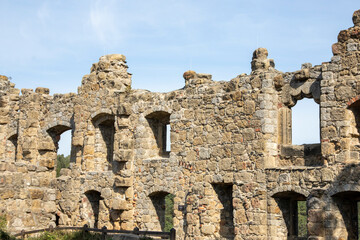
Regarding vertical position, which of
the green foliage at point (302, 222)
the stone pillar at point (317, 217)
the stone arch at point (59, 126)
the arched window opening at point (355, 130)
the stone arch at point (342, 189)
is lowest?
the green foliage at point (302, 222)

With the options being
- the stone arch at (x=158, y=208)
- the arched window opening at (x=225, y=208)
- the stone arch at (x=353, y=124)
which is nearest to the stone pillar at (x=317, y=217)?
the stone arch at (x=353, y=124)

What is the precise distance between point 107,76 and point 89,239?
18.7 feet

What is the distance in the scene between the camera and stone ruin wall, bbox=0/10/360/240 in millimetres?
12789

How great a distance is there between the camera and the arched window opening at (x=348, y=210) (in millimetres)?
12648

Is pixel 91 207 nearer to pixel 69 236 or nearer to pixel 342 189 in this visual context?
pixel 69 236

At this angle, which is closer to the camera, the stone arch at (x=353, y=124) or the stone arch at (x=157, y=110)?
the stone arch at (x=353, y=124)

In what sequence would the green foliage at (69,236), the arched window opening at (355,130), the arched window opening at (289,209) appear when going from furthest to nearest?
1. the green foliage at (69,236)
2. the arched window opening at (289,209)
3. the arched window opening at (355,130)

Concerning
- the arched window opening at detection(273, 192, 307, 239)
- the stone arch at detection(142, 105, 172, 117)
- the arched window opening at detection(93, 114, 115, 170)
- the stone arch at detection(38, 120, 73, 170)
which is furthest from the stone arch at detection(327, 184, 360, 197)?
the stone arch at detection(38, 120, 73, 170)

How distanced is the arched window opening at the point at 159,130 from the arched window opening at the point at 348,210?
241 inches

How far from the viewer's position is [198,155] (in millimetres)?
15516

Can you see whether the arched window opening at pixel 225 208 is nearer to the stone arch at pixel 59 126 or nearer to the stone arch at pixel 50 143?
the stone arch at pixel 59 126

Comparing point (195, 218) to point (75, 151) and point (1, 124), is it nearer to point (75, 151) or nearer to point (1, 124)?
point (75, 151)

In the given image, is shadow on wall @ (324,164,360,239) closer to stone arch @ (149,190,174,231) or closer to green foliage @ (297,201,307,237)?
stone arch @ (149,190,174,231)

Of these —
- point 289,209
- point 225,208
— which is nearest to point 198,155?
point 225,208
